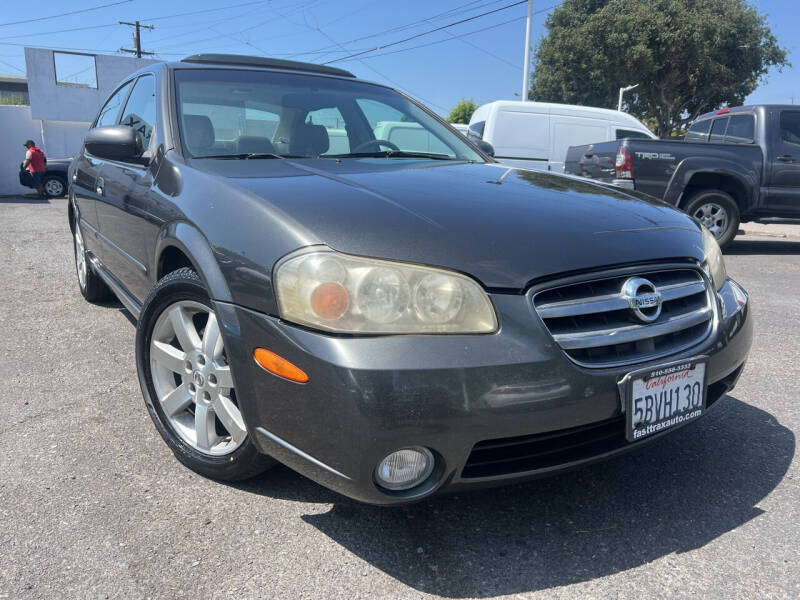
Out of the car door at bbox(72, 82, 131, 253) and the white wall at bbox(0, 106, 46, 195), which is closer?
the car door at bbox(72, 82, 131, 253)

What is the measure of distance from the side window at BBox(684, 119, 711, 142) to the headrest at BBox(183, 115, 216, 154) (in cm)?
765

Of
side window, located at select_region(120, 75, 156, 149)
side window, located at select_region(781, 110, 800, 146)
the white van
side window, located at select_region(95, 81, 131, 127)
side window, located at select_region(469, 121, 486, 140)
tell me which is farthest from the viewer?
side window, located at select_region(469, 121, 486, 140)

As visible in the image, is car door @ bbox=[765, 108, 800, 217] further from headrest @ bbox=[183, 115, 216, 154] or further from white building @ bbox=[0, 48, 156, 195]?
white building @ bbox=[0, 48, 156, 195]

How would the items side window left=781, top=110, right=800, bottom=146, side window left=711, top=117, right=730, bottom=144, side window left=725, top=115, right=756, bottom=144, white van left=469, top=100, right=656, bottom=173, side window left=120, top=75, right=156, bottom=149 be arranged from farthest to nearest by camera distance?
white van left=469, top=100, right=656, bottom=173 < side window left=711, top=117, right=730, bottom=144 < side window left=725, top=115, right=756, bottom=144 < side window left=781, top=110, right=800, bottom=146 < side window left=120, top=75, right=156, bottom=149

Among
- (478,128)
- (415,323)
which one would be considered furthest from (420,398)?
(478,128)

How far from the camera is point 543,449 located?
5.91 ft

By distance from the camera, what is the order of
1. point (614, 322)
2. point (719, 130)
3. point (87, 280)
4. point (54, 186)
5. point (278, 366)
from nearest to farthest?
1. point (278, 366)
2. point (614, 322)
3. point (87, 280)
4. point (719, 130)
5. point (54, 186)

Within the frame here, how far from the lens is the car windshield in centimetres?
275

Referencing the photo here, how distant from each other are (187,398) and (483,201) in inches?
49.8

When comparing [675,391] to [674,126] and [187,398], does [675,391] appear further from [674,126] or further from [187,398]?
[674,126]

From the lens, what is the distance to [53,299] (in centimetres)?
498

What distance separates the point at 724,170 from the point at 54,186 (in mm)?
16473

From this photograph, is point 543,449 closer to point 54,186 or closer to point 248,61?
point 248,61

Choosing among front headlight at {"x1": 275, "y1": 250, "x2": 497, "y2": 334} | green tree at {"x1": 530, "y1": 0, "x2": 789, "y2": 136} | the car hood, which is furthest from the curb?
green tree at {"x1": 530, "y1": 0, "x2": 789, "y2": 136}
